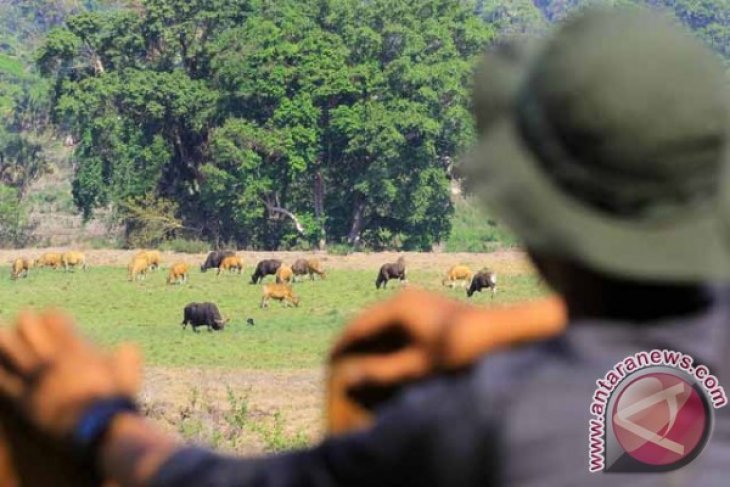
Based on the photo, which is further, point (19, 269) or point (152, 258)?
point (152, 258)

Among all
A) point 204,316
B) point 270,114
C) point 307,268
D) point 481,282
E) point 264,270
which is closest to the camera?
point 204,316

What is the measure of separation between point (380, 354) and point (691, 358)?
186 mm

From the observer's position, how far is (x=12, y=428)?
1147 millimetres

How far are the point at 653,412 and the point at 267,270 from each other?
81.2ft

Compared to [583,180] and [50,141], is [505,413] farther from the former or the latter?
[50,141]

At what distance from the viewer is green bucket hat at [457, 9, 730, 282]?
0.95 m

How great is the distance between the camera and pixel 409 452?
94 centimetres

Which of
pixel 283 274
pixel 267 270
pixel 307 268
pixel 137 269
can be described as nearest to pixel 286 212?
pixel 307 268

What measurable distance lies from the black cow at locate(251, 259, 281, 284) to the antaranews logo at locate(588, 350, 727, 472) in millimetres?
24566

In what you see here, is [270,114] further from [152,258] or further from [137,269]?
[137,269]

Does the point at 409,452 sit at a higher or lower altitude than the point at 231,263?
higher

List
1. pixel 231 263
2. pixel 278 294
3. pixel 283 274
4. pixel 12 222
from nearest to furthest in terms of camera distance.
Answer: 1. pixel 278 294
2. pixel 283 274
3. pixel 231 263
4. pixel 12 222

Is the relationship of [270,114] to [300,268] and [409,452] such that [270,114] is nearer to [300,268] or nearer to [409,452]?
[300,268]

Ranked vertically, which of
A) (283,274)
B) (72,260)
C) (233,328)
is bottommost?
(72,260)
